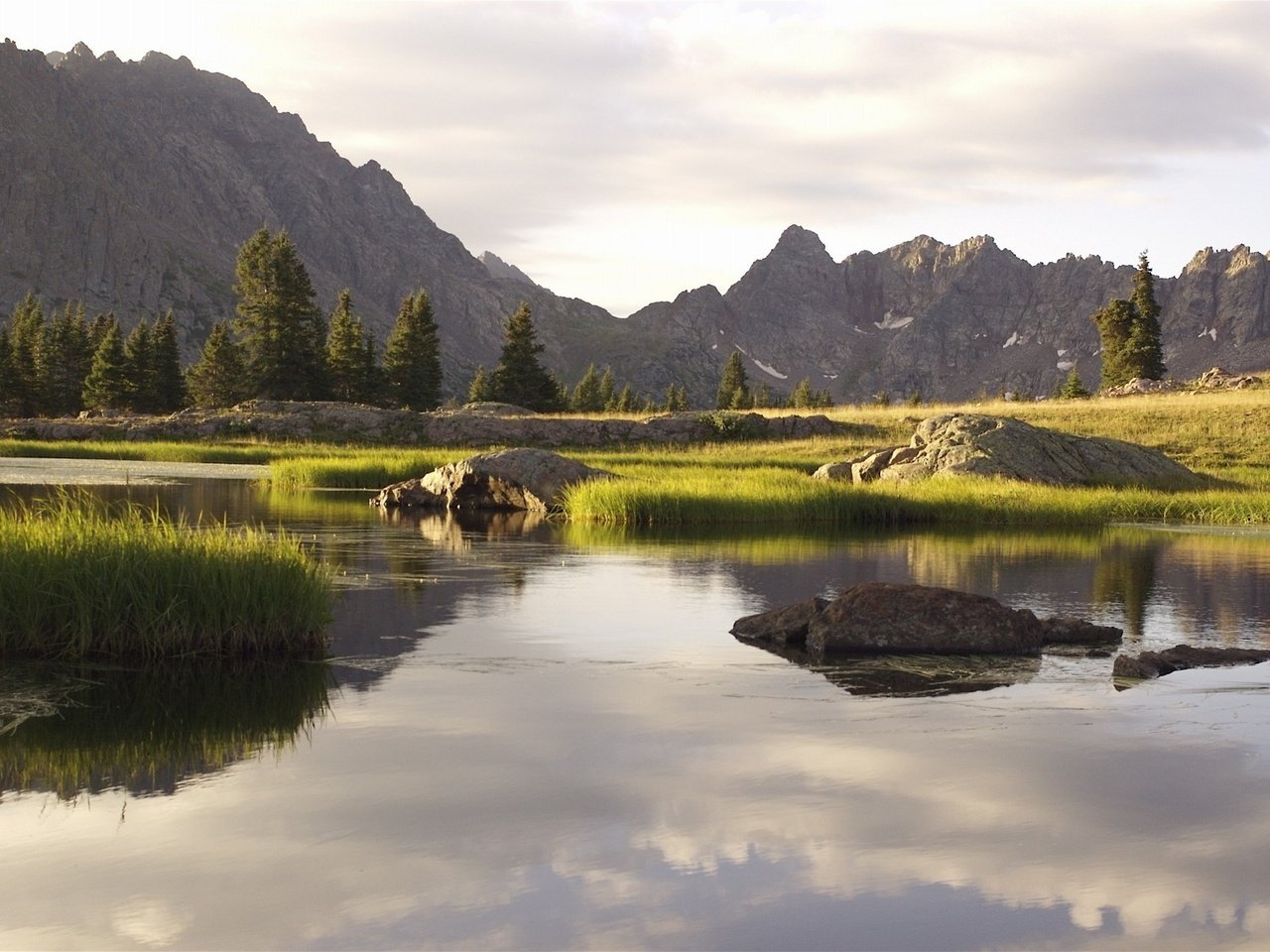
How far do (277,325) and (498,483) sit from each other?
188 feet

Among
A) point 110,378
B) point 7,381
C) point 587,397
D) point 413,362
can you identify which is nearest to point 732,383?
point 587,397

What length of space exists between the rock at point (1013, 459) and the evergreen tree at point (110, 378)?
65.8 m

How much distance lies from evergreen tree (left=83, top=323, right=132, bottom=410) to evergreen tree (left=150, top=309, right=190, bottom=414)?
7.72 ft

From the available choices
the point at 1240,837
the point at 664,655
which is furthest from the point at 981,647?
the point at 1240,837

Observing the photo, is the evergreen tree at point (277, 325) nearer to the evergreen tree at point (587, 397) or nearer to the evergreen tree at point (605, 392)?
the evergreen tree at point (587, 397)

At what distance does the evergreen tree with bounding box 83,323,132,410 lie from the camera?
325 ft

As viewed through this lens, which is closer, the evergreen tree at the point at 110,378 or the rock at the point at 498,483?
the rock at the point at 498,483

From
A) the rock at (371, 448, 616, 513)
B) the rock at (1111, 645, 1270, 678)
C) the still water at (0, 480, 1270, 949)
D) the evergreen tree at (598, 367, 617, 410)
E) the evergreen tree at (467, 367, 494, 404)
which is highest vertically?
the evergreen tree at (598, 367, 617, 410)

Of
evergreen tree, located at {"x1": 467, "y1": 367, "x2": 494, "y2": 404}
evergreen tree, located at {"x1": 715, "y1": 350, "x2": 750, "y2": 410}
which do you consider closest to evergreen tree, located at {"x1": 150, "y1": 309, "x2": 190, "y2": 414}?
evergreen tree, located at {"x1": 467, "y1": 367, "x2": 494, "y2": 404}

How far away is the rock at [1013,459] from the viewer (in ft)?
157

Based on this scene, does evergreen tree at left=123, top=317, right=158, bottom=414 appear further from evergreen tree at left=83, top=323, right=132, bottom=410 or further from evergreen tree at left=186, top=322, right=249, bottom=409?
evergreen tree at left=186, top=322, right=249, bottom=409

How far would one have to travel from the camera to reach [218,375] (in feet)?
328

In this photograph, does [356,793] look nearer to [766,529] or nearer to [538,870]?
[538,870]

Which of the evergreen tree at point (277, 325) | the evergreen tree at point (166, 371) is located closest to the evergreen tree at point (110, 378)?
the evergreen tree at point (166, 371)
